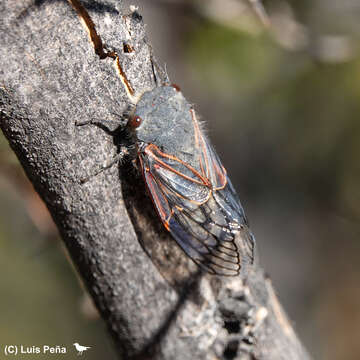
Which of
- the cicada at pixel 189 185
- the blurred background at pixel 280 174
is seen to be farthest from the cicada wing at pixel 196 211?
the blurred background at pixel 280 174

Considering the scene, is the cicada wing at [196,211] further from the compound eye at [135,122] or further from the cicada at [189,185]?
the compound eye at [135,122]

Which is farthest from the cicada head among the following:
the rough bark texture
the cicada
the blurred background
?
the blurred background

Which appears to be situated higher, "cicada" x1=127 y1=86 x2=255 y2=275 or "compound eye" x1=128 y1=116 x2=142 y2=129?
"compound eye" x1=128 y1=116 x2=142 y2=129

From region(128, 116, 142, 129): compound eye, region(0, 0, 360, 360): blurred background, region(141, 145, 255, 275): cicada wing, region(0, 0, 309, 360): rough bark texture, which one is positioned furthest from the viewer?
region(0, 0, 360, 360): blurred background

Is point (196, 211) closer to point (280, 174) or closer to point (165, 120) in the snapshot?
point (165, 120)

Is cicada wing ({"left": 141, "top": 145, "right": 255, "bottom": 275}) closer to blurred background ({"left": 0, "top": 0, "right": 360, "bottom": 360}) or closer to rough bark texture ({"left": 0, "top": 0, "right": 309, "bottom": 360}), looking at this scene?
rough bark texture ({"left": 0, "top": 0, "right": 309, "bottom": 360})

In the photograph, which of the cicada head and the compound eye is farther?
the cicada head
